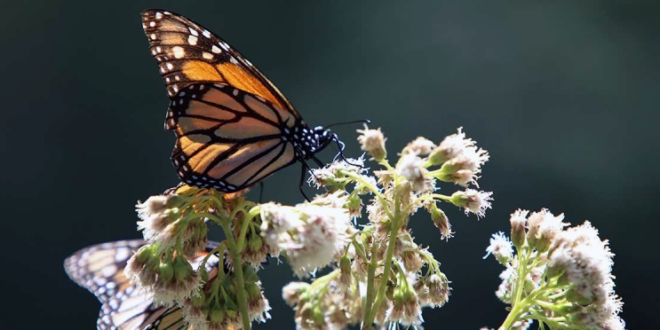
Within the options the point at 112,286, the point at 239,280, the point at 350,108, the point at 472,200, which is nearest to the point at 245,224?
the point at 239,280

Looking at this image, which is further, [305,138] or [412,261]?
[305,138]

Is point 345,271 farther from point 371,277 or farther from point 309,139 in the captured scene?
point 309,139

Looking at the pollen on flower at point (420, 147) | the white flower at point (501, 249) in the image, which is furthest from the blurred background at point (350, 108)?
the pollen on flower at point (420, 147)

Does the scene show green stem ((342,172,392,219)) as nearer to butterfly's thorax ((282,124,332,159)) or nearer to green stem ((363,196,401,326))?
green stem ((363,196,401,326))

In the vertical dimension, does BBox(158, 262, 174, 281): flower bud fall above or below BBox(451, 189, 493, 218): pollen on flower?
below

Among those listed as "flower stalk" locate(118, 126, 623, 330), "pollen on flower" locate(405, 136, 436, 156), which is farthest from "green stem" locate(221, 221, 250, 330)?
"pollen on flower" locate(405, 136, 436, 156)

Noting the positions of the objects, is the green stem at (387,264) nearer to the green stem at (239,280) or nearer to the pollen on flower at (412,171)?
the pollen on flower at (412,171)

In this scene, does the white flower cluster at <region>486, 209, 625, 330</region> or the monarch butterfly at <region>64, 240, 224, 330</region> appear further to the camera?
the monarch butterfly at <region>64, 240, 224, 330</region>
